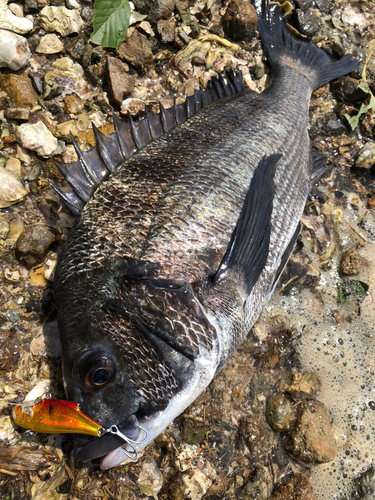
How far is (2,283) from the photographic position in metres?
2.63

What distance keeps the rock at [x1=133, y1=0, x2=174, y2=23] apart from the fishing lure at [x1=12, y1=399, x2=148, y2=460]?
12.5 ft

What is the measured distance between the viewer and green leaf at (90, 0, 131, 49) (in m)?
3.31

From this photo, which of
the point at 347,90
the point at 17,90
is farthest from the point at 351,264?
the point at 17,90

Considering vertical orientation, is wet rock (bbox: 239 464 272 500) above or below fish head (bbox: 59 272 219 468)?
below

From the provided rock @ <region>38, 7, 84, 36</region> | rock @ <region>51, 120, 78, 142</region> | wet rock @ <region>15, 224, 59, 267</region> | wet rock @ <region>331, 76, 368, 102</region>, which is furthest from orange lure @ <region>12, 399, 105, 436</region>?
wet rock @ <region>331, 76, 368, 102</region>

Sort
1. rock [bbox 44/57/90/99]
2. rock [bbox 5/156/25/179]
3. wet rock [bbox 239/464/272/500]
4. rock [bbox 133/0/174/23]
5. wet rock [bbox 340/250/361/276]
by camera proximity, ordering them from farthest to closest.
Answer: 1. rock [bbox 133/0/174/23]
2. wet rock [bbox 340/250/361/276]
3. rock [bbox 44/57/90/99]
4. rock [bbox 5/156/25/179]
5. wet rock [bbox 239/464/272/500]

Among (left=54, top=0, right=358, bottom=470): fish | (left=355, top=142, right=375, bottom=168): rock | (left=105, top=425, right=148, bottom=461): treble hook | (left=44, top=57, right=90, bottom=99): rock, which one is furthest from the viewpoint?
(left=355, top=142, right=375, bottom=168): rock

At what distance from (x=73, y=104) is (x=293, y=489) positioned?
3750 mm

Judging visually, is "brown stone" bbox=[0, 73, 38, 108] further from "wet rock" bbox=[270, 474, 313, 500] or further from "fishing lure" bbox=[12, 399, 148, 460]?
"wet rock" bbox=[270, 474, 313, 500]

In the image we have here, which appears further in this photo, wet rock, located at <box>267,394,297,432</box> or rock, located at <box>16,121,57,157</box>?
rock, located at <box>16,121,57,157</box>

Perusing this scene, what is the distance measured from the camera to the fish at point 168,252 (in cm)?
176

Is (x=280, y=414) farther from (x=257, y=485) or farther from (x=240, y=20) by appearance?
(x=240, y=20)

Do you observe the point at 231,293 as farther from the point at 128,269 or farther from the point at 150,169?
the point at 150,169

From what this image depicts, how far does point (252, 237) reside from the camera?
2.39 metres
